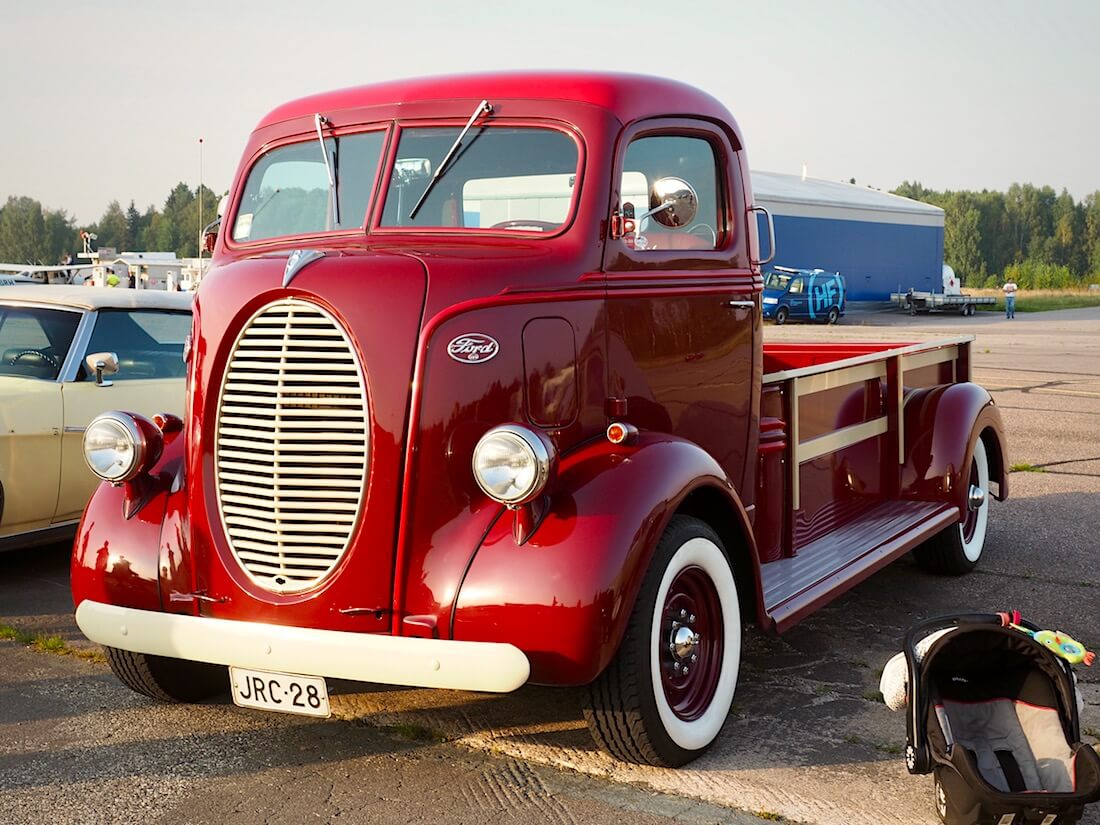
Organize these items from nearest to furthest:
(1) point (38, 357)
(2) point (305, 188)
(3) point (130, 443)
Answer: (3) point (130, 443)
(2) point (305, 188)
(1) point (38, 357)

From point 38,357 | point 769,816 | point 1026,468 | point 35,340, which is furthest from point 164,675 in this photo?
point 1026,468

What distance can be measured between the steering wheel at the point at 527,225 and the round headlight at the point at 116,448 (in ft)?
4.86

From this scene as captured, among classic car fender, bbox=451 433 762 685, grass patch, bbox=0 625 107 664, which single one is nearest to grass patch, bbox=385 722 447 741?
classic car fender, bbox=451 433 762 685

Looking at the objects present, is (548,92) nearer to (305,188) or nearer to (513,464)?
(305,188)

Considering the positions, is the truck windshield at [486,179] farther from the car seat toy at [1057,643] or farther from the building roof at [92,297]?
the building roof at [92,297]

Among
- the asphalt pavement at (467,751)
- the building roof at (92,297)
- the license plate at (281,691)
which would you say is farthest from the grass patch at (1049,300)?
the license plate at (281,691)

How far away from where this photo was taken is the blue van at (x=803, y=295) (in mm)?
33062

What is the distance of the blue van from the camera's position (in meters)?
33.1

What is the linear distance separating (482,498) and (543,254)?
35.1 inches

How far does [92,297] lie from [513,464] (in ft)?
14.3

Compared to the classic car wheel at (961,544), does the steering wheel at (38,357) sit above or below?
above

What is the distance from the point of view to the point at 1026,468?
9.80 meters

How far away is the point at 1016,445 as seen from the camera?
1112 cm

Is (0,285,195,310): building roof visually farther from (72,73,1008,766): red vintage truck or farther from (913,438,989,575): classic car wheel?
(913,438,989,575): classic car wheel
